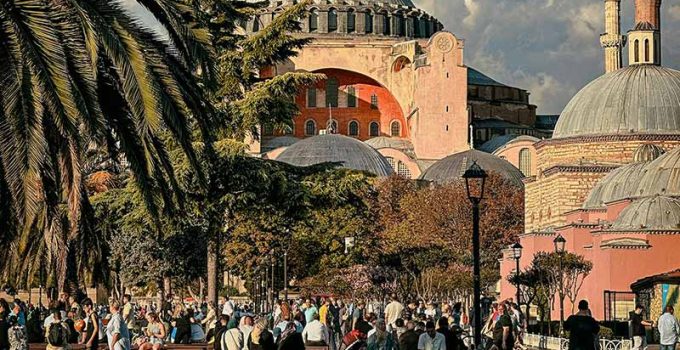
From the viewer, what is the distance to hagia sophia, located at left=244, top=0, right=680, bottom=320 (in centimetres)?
4597

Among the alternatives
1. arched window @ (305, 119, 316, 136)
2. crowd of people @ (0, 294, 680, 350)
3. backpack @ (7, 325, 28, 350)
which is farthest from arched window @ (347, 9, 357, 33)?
backpack @ (7, 325, 28, 350)

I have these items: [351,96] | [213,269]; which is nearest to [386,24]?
[351,96]

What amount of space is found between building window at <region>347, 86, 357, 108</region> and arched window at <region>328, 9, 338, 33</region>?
410 cm

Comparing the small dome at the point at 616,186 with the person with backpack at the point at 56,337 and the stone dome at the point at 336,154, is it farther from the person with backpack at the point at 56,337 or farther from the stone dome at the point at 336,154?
the person with backpack at the point at 56,337

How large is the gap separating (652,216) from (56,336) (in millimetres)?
31072

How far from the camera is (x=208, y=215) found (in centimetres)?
2980

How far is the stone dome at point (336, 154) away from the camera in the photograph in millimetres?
82750

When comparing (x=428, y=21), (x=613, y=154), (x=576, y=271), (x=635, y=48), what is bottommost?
(x=576, y=271)

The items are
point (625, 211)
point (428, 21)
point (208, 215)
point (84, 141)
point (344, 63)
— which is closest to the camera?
point (84, 141)

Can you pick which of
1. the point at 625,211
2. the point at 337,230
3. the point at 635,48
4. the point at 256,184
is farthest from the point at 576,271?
the point at 635,48

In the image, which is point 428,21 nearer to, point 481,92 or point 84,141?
point 481,92

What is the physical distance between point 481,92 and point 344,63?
9842 millimetres

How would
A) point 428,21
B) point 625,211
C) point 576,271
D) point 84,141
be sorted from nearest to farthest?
point 84,141
point 576,271
point 625,211
point 428,21

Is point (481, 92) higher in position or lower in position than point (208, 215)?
higher
